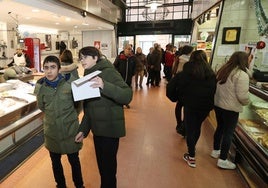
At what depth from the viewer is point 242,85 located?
2635 mm

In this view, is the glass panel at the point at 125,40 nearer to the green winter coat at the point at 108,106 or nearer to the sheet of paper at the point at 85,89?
the green winter coat at the point at 108,106

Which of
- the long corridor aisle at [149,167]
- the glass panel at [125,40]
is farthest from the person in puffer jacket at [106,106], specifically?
the glass panel at [125,40]

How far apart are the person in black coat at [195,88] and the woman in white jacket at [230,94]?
0.17 m

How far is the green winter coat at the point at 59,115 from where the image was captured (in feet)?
6.77

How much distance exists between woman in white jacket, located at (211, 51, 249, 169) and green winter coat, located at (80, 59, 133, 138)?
1560 mm

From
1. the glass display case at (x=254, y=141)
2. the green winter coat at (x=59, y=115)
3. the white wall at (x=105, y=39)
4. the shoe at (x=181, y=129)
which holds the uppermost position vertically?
the white wall at (x=105, y=39)

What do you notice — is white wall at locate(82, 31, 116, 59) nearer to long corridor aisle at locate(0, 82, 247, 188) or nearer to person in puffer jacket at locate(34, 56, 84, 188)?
long corridor aisle at locate(0, 82, 247, 188)

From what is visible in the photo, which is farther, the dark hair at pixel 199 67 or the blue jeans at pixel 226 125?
the blue jeans at pixel 226 125

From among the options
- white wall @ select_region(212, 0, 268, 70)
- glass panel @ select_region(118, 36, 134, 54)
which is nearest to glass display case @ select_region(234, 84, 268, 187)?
white wall @ select_region(212, 0, 268, 70)

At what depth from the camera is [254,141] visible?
2742 millimetres

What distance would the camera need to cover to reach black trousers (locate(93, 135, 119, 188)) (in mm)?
1867

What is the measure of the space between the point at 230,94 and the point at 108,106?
1.75 metres

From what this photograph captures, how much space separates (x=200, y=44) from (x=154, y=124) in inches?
154

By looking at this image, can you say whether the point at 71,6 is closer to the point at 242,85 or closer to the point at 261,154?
the point at 242,85
